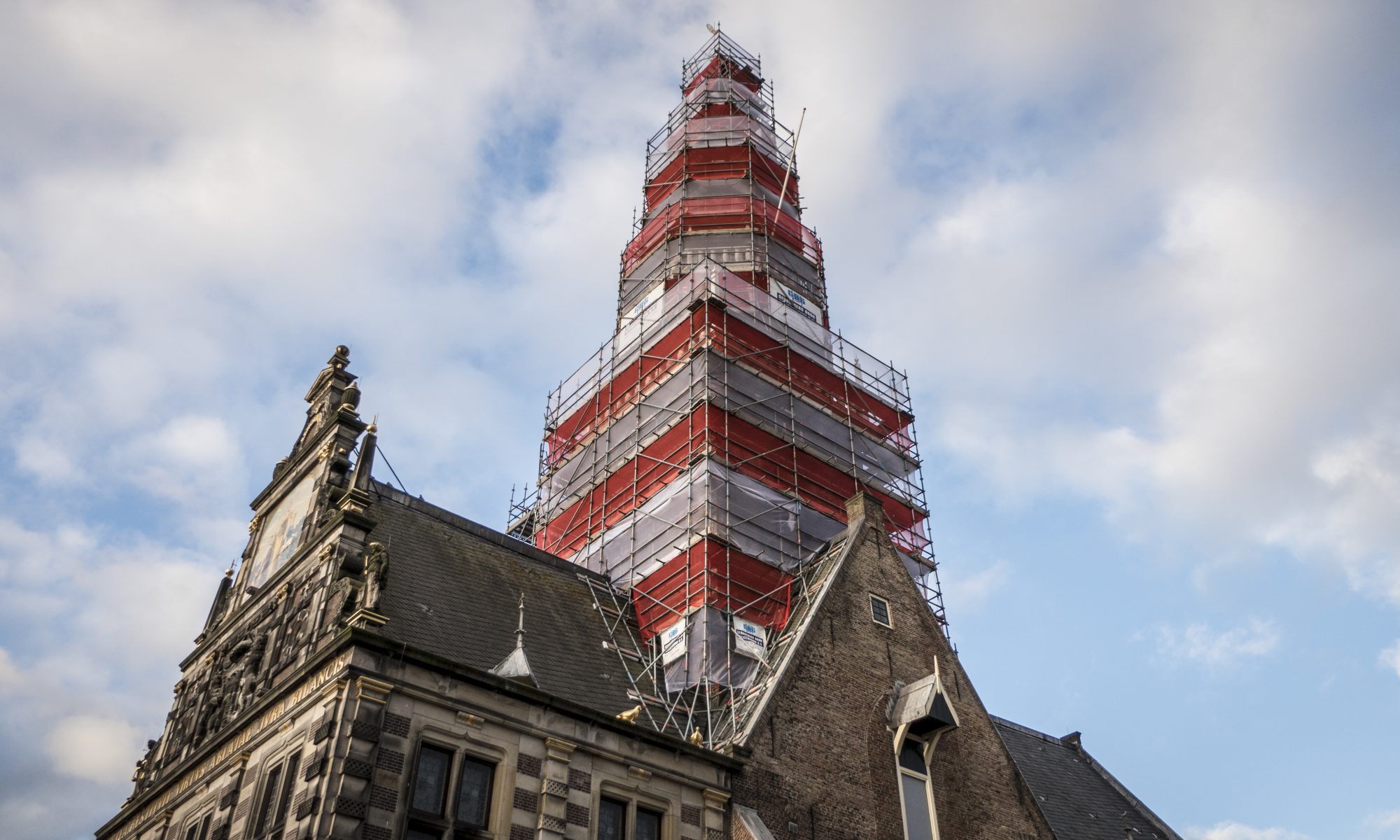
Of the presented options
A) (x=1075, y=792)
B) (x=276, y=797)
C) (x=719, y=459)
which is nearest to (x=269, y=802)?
(x=276, y=797)

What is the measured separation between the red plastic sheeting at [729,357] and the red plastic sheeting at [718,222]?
692 cm

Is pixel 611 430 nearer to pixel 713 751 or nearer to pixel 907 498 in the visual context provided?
pixel 907 498

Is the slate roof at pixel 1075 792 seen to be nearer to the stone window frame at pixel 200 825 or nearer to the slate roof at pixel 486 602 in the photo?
the slate roof at pixel 486 602

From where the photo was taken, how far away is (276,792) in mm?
20469

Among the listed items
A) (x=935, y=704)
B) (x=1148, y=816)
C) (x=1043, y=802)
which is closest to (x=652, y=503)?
(x=935, y=704)

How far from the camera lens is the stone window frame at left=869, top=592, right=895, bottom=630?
30.1 meters

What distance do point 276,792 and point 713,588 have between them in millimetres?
13428

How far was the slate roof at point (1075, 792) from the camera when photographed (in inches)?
1414

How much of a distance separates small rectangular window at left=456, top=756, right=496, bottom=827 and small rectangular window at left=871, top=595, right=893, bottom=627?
12.1 meters

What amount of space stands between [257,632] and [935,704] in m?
15.4

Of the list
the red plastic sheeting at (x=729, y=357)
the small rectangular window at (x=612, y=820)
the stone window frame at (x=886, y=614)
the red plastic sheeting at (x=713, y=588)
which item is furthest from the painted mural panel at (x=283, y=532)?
the stone window frame at (x=886, y=614)

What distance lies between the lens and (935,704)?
27797 millimetres

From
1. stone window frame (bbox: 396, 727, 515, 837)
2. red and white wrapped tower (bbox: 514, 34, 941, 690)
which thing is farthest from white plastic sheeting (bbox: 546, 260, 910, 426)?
stone window frame (bbox: 396, 727, 515, 837)

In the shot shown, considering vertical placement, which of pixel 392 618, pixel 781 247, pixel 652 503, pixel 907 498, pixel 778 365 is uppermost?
pixel 781 247
